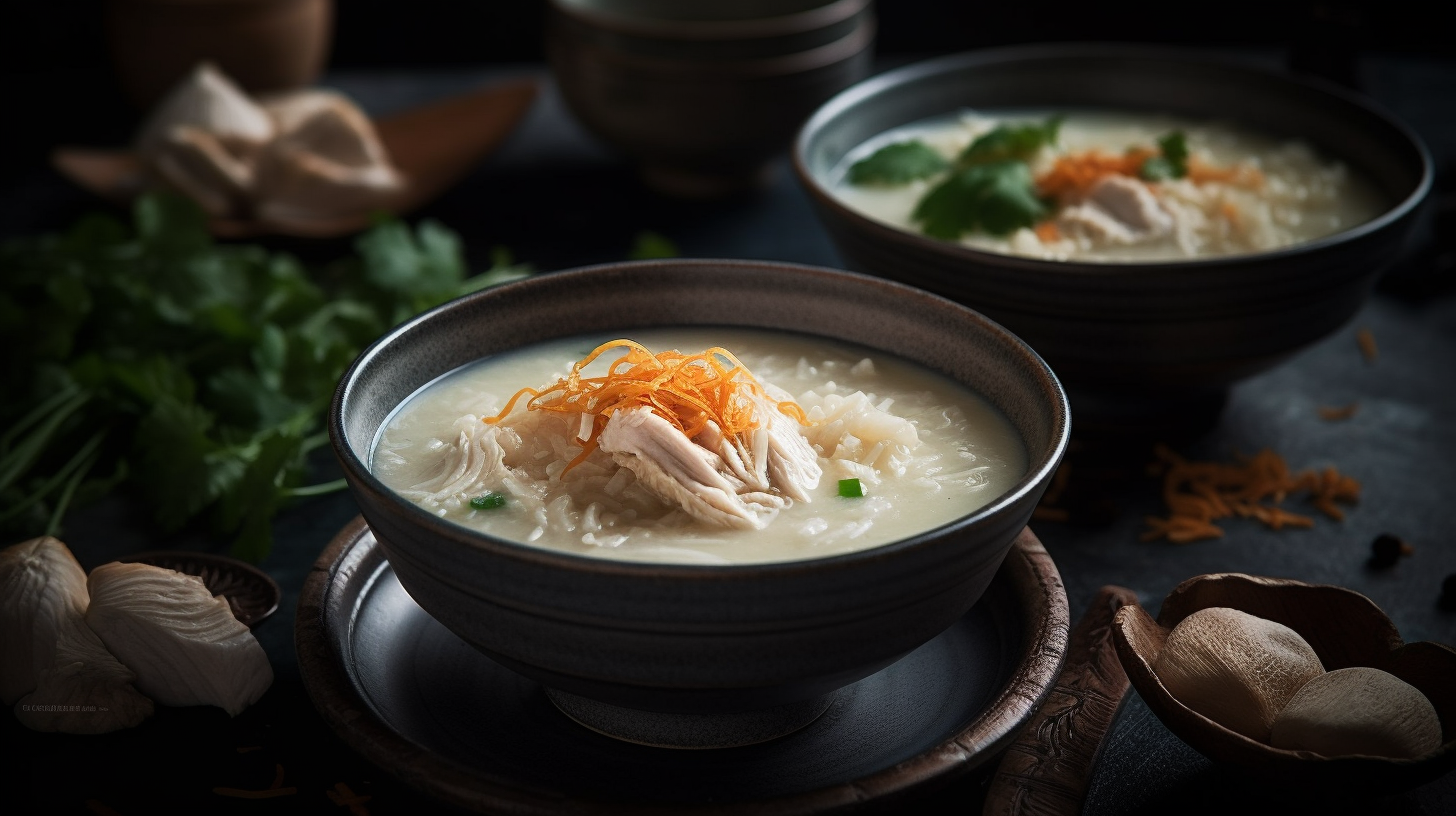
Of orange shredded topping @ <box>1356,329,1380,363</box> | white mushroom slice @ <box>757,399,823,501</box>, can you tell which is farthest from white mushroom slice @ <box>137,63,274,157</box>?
orange shredded topping @ <box>1356,329,1380,363</box>

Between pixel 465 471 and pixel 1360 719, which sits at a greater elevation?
pixel 465 471

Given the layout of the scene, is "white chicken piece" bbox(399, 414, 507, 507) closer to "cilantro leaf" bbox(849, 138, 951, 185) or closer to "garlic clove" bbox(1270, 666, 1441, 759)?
"garlic clove" bbox(1270, 666, 1441, 759)

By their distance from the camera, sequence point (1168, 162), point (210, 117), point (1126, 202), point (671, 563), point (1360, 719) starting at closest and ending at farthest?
1. point (671, 563)
2. point (1360, 719)
3. point (1126, 202)
4. point (1168, 162)
5. point (210, 117)

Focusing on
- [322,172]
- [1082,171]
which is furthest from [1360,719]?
[322,172]

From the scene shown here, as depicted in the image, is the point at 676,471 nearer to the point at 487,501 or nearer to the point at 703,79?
the point at 487,501

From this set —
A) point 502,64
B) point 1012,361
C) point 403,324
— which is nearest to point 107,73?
point 502,64
